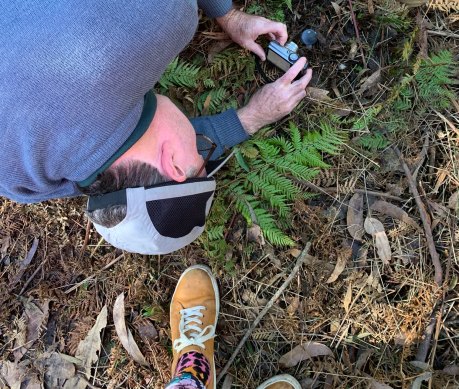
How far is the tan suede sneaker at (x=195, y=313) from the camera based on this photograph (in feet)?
11.0

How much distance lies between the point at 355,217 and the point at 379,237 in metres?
0.23

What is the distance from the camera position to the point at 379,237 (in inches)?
126

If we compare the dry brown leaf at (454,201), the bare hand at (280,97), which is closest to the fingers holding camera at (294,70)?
the bare hand at (280,97)

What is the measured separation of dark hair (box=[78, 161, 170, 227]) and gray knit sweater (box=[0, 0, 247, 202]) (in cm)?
12

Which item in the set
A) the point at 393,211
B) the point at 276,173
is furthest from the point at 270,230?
the point at 393,211

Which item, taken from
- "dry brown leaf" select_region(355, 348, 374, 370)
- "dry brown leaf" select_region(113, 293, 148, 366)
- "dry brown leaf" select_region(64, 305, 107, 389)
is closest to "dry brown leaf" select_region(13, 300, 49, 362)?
"dry brown leaf" select_region(64, 305, 107, 389)

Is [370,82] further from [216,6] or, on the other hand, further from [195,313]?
[195,313]

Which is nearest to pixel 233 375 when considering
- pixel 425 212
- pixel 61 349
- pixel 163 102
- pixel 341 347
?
pixel 341 347

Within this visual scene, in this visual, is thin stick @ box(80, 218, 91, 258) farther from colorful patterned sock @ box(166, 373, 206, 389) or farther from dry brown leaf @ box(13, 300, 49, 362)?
colorful patterned sock @ box(166, 373, 206, 389)

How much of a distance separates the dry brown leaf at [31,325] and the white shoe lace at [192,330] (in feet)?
3.92

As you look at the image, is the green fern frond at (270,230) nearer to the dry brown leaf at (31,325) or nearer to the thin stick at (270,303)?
the thin stick at (270,303)

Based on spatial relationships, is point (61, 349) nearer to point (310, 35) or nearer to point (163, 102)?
point (163, 102)

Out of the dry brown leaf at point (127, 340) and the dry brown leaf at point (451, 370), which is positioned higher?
the dry brown leaf at point (127, 340)

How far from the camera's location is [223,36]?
337cm
